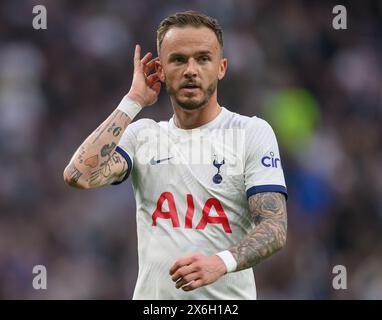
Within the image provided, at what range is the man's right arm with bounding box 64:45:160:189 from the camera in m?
4.50

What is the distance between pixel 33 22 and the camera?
1042cm

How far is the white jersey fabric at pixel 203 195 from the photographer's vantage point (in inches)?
174

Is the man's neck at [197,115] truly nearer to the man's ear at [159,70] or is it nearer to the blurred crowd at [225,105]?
the man's ear at [159,70]

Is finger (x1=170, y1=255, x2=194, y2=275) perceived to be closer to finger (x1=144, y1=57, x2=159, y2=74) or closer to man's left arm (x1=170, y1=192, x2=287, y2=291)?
man's left arm (x1=170, y1=192, x2=287, y2=291)

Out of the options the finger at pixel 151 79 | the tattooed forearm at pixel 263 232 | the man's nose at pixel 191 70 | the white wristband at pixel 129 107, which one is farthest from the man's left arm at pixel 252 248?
the finger at pixel 151 79

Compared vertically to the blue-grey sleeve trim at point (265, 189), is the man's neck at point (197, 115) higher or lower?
higher


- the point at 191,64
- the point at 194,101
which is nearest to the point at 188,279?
the point at 194,101

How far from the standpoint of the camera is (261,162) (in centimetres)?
441

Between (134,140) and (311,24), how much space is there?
6.40m

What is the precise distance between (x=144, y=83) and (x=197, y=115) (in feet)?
1.30

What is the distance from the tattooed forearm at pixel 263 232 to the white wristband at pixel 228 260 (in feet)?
0.09

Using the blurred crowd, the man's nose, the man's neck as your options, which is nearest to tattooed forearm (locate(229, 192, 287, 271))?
the man's neck

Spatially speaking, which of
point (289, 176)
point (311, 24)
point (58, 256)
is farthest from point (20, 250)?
point (311, 24)

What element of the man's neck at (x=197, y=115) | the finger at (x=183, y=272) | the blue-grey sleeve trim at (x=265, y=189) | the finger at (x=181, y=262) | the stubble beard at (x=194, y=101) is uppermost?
the stubble beard at (x=194, y=101)
